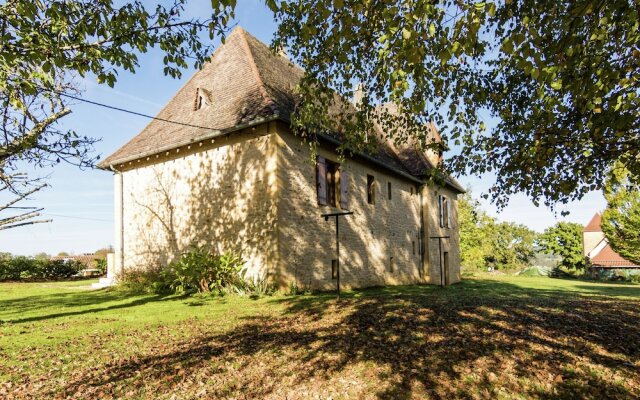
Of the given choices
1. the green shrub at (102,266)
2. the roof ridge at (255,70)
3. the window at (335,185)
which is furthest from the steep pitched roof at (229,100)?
the green shrub at (102,266)

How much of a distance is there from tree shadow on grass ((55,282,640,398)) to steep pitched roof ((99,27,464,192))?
6211mm

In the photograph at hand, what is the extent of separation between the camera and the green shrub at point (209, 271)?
36.0 feet

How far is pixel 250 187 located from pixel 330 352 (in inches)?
276

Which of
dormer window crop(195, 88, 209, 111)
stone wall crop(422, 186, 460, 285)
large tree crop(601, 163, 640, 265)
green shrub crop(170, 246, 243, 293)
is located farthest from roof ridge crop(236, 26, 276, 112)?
large tree crop(601, 163, 640, 265)

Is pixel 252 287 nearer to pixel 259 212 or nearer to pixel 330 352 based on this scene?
pixel 259 212

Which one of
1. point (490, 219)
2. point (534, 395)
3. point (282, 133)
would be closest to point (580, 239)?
point (490, 219)

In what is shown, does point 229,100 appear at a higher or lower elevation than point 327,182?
higher

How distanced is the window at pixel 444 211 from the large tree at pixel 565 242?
126 feet

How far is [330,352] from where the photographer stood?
5258mm

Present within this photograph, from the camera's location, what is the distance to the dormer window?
43.5 feet

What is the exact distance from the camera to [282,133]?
11359 mm

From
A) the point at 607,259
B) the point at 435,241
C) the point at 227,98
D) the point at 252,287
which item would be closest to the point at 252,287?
the point at 252,287

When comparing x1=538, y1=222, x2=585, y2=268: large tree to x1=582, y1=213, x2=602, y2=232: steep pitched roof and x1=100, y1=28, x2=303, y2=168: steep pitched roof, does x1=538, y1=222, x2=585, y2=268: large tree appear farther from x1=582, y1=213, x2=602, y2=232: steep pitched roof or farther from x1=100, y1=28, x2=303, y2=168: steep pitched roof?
x1=100, y1=28, x2=303, y2=168: steep pitched roof

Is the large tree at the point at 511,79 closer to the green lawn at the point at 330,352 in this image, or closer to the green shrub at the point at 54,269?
the green lawn at the point at 330,352
